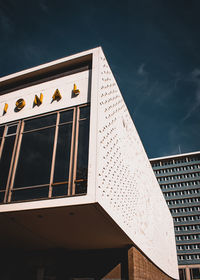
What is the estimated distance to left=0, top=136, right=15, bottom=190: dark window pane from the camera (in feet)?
31.3

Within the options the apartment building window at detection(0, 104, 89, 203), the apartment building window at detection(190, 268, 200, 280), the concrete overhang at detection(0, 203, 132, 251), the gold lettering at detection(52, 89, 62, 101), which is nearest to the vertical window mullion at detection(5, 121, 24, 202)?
the apartment building window at detection(0, 104, 89, 203)

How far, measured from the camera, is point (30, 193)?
28.6 feet

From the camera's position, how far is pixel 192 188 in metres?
63.9

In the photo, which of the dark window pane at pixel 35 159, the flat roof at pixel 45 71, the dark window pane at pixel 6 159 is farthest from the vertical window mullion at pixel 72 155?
the dark window pane at pixel 6 159

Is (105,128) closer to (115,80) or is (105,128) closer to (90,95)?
(90,95)

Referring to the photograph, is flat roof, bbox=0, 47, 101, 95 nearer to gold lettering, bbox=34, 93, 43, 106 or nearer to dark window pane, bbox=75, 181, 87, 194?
gold lettering, bbox=34, 93, 43, 106

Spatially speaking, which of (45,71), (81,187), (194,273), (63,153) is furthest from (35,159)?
(194,273)

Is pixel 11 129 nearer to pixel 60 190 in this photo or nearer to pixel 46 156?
pixel 46 156

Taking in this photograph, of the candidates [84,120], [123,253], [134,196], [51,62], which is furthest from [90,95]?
[123,253]

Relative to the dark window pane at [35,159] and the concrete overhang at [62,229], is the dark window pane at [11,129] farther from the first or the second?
the concrete overhang at [62,229]

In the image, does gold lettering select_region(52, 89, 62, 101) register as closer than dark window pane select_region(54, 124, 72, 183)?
No

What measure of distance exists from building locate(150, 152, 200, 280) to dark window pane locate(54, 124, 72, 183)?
193 feet

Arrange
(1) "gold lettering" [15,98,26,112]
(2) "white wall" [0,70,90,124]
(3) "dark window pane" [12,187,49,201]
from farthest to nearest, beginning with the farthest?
(1) "gold lettering" [15,98,26,112]
(2) "white wall" [0,70,90,124]
(3) "dark window pane" [12,187,49,201]

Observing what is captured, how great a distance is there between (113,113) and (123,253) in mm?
6672
